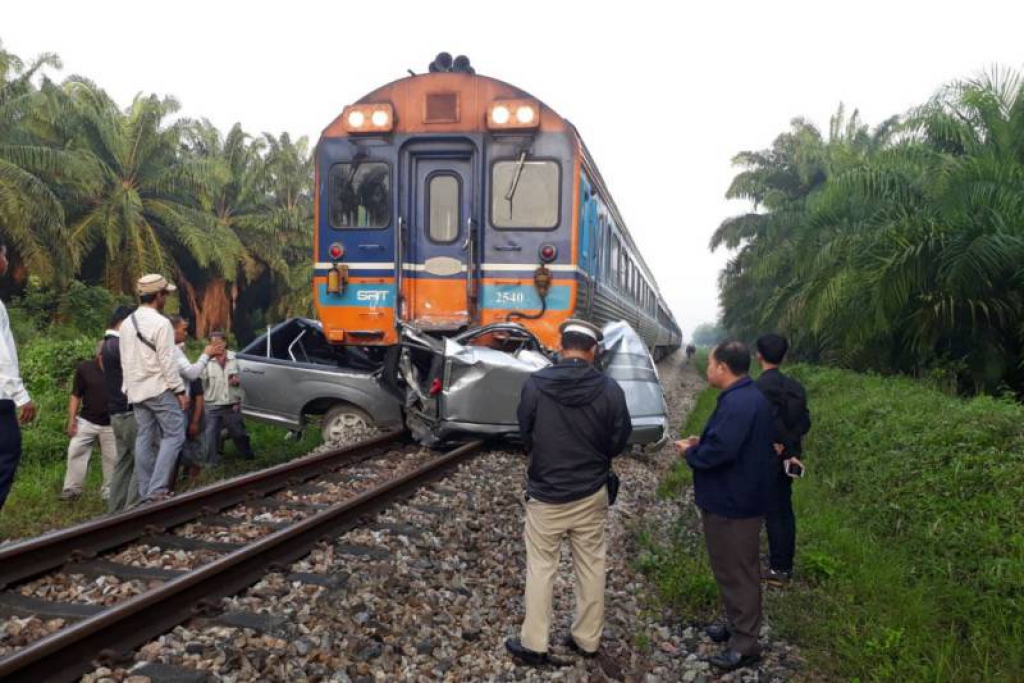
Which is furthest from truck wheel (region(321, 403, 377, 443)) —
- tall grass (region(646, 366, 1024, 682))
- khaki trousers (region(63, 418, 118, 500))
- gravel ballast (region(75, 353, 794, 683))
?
tall grass (region(646, 366, 1024, 682))

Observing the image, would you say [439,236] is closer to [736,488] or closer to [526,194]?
[526,194]

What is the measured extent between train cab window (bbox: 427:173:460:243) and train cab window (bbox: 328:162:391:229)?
1.59 ft

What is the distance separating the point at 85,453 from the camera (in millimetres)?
6992

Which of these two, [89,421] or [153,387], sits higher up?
[153,387]

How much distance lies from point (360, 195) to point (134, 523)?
4.68 meters

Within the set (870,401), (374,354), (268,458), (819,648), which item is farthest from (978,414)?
(268,458)

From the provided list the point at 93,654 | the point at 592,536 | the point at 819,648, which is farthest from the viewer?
the point at 819,648

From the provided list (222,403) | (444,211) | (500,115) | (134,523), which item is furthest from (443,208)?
(134,523)

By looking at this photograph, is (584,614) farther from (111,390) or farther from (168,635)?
(111,390)

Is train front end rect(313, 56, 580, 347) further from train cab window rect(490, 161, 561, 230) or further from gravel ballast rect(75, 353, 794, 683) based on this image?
gravel ballast rect(75, 353, 794, 683)

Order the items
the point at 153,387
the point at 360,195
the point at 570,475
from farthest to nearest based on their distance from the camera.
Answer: the point at 360,195, the point at 153,387, the point at 570,475

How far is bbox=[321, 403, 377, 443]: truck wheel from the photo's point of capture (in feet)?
28.7

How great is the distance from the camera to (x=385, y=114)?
8.48m

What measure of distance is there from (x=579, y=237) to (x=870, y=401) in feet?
13.7
